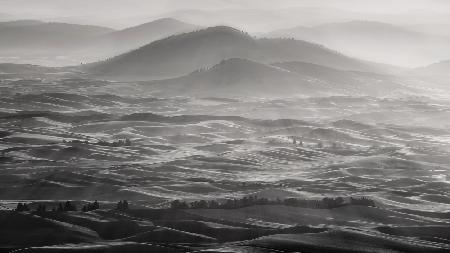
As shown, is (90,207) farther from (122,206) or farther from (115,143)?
(115,143)

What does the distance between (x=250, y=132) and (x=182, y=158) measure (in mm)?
27679

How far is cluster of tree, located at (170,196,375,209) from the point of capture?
31172 millimetres

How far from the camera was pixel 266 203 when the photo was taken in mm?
32188

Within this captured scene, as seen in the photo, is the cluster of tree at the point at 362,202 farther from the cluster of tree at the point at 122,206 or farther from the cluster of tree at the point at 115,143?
the cluster of tree at the point at 115,143

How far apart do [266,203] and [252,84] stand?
13597cm

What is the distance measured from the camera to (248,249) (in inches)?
845

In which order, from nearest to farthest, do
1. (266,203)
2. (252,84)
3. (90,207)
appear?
(90,207) < (266,203) < (252,84)

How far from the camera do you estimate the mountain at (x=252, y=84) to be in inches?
6344

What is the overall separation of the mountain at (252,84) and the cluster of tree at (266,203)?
385 feet

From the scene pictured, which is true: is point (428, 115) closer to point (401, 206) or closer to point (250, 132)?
point (250, 132)

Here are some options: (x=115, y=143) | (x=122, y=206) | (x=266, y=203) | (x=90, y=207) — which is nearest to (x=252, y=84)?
(x=115, y=143)

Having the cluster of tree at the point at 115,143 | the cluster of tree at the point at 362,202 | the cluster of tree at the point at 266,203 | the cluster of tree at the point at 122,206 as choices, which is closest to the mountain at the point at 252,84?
the cluster of tree at the point at 115,143

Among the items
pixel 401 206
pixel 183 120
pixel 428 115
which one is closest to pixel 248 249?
pixel 401 206

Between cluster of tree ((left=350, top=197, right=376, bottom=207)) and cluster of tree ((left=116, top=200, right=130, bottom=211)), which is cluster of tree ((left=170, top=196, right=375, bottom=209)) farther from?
cluster of tree ((left=116, top=200, right=130, bottom=211))
